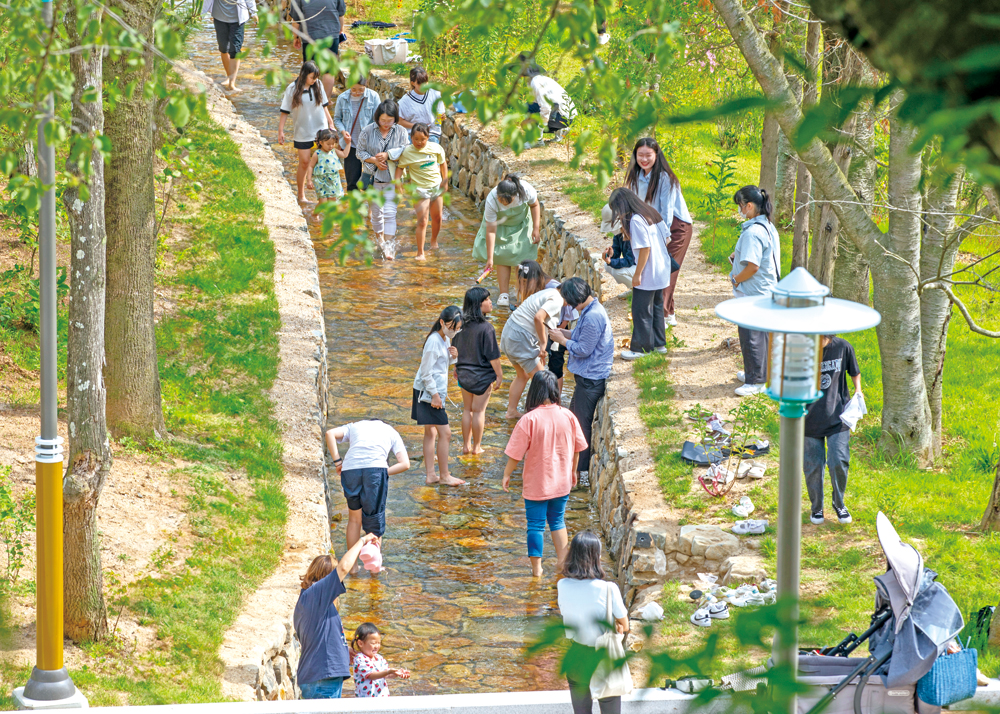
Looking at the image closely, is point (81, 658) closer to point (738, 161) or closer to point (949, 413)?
point (949, 413)

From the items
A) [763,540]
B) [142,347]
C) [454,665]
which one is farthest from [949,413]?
[142,347]

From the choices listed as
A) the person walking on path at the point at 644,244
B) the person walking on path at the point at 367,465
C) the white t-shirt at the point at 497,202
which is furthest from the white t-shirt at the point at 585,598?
the white t-shirt at the point at 497,202

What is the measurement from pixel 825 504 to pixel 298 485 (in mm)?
4141

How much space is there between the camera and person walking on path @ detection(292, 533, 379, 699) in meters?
6.18

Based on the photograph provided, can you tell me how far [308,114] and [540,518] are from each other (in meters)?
7.61

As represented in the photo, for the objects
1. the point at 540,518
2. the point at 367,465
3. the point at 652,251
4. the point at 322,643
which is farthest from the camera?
the point at 652,251

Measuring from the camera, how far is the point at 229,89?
2064 cm

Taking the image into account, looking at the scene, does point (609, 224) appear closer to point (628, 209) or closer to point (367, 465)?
point (628, 209)

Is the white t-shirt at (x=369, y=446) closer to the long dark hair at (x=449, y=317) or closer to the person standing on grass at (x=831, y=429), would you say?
the long dark hair at (x=449, y=317)

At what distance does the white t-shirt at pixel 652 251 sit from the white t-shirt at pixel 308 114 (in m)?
5.70

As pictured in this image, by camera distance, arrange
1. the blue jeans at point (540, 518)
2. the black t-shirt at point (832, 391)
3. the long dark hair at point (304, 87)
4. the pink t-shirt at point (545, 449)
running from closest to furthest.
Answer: the black t-shirt at point (832, 391), the pink t-shirt at point (545, 449), the blue jeans at point (540, 518), the long dark hair at point (304, 87)

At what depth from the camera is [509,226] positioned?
12.2m

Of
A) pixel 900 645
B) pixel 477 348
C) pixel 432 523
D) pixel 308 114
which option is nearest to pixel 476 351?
pixel 477 348

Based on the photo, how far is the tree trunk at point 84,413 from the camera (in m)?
6.22
